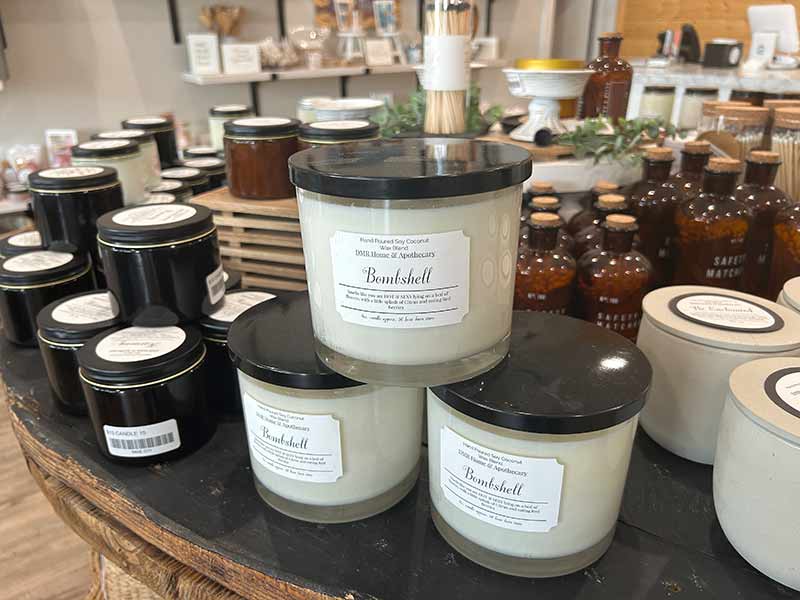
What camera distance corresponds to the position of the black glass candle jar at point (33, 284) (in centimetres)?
86

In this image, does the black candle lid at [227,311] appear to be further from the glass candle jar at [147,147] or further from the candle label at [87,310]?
Result: the glass candle jar at [147,147]

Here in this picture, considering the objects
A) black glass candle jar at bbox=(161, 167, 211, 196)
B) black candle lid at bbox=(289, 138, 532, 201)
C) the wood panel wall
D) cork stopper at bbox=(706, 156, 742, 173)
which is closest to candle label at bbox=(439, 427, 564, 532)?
black candle lid at bbox=(289, 138, 532, 201)

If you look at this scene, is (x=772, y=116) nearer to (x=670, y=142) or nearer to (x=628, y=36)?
(x=670, y=142)

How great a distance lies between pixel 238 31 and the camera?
2.92m

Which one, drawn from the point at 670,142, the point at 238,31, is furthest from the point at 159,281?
the point at 238,31

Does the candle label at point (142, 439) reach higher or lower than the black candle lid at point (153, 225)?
lower

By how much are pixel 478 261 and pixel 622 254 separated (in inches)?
14.7

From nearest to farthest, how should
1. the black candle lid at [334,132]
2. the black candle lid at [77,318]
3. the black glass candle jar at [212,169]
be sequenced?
1. the black candle lid at [77,318]
2. the black candle lid at [334,132]
3. the black glass candle jar at [212,169]

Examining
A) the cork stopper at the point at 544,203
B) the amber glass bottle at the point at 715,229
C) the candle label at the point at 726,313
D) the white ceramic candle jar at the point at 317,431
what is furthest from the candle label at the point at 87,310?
the amber glass bottle at the point at 715,229

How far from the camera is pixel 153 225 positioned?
0.72 metres

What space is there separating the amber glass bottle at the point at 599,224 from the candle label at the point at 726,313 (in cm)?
18

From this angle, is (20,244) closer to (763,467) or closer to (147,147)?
(147,147)

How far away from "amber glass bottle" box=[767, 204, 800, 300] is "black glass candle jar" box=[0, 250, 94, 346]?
38.7 inches

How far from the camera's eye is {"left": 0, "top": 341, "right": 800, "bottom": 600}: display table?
1.77 ft
